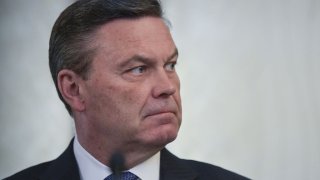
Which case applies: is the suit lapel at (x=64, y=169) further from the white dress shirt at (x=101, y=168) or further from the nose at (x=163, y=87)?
the nose at (x=163, y=87)

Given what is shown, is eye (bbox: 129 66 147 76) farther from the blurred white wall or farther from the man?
the blurred white wall

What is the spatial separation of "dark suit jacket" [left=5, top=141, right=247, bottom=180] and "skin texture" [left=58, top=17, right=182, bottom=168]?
86 millimetres

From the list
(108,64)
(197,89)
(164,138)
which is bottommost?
(197,89)

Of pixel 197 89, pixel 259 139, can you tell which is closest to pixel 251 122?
pixel 259 139

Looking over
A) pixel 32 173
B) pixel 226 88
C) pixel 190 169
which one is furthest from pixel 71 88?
pixel 226 88

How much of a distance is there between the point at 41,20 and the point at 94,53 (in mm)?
926

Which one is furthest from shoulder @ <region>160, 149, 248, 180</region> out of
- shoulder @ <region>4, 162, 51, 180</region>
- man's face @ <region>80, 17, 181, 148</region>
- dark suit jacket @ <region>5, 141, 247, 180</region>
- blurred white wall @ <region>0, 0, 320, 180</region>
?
blurred white wall @ <region>0, 0, 320, 180</region>

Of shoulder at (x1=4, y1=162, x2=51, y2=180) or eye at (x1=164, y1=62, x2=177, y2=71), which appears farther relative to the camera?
shoulder at (x1=4, y1=162, x2=51, y2=180)

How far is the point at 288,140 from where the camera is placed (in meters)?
2.81

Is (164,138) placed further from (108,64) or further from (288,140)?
(288,140)

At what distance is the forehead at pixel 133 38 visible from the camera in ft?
6.65

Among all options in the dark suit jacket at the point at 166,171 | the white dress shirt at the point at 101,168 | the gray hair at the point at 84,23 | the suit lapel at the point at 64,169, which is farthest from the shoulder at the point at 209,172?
the gray hair at the point at 84,23

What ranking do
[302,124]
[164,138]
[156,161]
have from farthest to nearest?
[302,124] < [156,161] < [164,138]

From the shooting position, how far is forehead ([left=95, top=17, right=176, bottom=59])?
2027 mm
